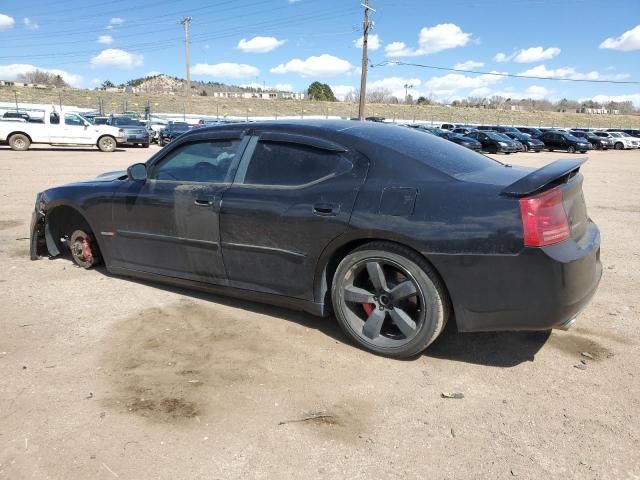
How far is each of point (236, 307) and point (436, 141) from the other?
2127 millimetres

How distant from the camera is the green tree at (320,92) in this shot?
334 feet

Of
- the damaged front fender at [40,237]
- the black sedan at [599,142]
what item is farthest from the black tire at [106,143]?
the black sedan at [599,142]

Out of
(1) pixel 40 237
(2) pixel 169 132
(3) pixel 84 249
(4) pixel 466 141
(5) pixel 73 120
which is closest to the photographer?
(3) pixel 84 249

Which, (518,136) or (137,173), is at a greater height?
(137,173)

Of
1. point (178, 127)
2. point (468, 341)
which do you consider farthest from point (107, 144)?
point (468, 341)

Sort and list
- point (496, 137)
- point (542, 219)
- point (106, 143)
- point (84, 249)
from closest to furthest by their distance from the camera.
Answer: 1. point (542, 219)
2. point (84, 249)
3. point (106, 143)
4. point (496, 137)

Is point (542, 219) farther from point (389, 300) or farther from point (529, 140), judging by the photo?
point (529, 140)

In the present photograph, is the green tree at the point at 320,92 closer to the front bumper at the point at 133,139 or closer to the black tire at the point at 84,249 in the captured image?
the front bumper at the point at 133,139

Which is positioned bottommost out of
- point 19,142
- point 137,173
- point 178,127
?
point 19,142

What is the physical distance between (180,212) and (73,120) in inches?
837

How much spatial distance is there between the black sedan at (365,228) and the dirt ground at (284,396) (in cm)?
32

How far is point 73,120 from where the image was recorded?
22.6 metres

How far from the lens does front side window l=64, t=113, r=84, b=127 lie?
2239 centimetres

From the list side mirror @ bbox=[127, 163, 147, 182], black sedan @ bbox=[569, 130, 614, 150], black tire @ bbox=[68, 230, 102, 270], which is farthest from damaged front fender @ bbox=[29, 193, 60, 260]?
black sedan @ bbox=[569, 130, 614, 150]
